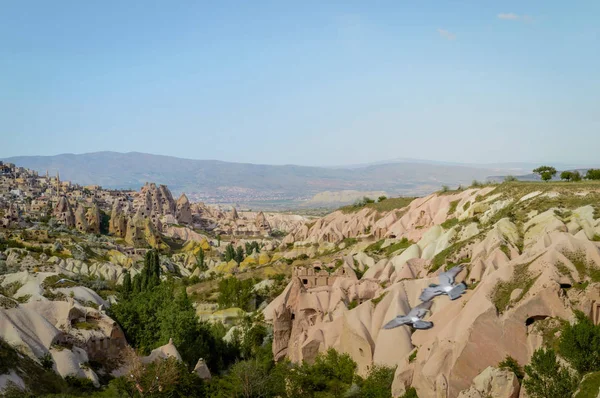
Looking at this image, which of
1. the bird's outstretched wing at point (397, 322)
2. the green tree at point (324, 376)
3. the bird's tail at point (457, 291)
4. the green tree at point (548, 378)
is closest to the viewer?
the green tree at point (548, 378)

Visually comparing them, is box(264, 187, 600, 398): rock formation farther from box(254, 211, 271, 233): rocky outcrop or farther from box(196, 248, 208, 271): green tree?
box(254, 211, 271, 233): rocky outcrop

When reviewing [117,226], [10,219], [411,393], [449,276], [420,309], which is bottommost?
[117,226]

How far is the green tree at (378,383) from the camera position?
945 inches

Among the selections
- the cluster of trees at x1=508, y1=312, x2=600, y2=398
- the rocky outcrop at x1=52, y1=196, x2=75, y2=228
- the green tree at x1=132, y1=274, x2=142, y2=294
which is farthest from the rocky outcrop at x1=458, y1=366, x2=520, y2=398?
the rocky outcrop at x1=52, y1=196, x2=75, y2=228

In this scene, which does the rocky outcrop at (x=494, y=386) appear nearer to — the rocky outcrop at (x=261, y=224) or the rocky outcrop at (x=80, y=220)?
the rocky outcrop at (x=80, y=220)

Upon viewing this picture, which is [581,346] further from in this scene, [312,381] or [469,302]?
[312,381]

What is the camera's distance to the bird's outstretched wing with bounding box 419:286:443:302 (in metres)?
28.0

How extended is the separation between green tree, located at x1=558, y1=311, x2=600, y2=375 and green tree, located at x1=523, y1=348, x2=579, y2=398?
37cm

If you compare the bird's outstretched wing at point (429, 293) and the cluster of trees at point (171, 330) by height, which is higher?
the bird's outstretched wing at point (429, 293)

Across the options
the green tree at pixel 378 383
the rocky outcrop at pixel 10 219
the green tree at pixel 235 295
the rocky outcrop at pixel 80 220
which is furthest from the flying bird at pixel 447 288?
the rocky outcrop at pixel 80 220

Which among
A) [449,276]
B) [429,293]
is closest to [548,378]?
[429,293]

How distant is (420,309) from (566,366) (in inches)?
336

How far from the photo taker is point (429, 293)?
92.4 ft

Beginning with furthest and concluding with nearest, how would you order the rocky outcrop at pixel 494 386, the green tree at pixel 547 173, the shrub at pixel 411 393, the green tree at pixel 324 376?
the green tree at pixel 547 173
the green tree at pixel 324 376
the shrub at pixel 411 393
the rocky outcrop at pixel 494 386
